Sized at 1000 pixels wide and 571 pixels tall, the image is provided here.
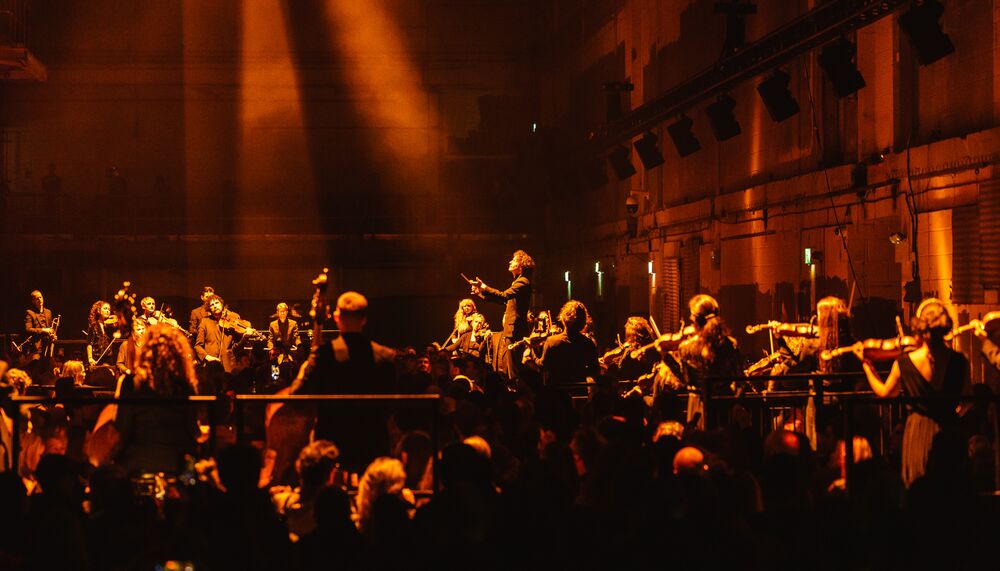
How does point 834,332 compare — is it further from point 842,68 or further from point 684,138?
point 684,138

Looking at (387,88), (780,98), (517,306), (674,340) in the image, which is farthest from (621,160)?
(387,88)

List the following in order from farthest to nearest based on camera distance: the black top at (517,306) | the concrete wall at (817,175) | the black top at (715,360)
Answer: the black top at (517,306), the concrete wall at (817,175), the black top at (715,360)

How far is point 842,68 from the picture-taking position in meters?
14.5

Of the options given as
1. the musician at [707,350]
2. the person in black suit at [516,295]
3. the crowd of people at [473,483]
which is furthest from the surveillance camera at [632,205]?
the crowd of people at [473,483]

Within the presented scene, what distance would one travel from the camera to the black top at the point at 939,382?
24.8 feet

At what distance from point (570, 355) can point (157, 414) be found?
19.4ft

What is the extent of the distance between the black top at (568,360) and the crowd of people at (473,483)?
2.97m

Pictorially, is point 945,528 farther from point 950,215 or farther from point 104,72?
point 104,72

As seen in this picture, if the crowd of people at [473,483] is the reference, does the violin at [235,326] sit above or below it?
above

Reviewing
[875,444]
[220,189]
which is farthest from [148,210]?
[875,444]

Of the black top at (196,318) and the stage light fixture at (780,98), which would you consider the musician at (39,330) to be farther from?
the stage light fixture at (780,98)

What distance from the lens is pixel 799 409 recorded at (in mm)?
10469

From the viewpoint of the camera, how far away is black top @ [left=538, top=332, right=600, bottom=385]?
1226 centimetres

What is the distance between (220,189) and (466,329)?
62.5 feet
